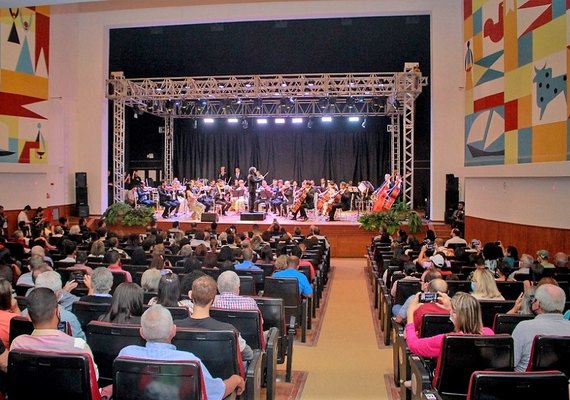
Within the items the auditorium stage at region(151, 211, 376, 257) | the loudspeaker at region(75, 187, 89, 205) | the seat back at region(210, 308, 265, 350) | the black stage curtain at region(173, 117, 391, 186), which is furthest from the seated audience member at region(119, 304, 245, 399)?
the black stage curtain at region(173, 117, 391, 186)

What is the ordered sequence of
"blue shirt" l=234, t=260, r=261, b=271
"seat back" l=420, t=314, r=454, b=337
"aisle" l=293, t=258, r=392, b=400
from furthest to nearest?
"blue shirt" l=234, t=260, r=261, b=271 < "aisle" l=293, t=258, r=392, b=400 < "seat back" l=420, t=314, r=454, b=337

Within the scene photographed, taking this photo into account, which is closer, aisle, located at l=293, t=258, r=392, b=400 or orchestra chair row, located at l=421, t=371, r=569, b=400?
orchestra chair row, located at l=421, t=371, r=569, b=400

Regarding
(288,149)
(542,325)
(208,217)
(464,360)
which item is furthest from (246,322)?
(288,149)

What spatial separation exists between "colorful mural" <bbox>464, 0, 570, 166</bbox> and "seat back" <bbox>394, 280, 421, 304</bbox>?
5731mm

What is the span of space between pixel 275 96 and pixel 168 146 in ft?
24.9

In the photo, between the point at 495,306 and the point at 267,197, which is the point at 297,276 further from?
the point at 267,197

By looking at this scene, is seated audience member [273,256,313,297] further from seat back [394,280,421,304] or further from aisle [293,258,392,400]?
seat back [394,280,421,304]

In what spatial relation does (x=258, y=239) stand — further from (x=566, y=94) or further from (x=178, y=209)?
(x=178, y=209)

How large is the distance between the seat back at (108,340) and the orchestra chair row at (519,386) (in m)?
2.00

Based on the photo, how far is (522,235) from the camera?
40.7 ft

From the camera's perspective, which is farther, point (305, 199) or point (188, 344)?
point (305, 199)

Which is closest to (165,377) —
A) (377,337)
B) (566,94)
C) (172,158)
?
(377,337)

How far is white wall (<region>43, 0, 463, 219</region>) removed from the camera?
1811 centimetres

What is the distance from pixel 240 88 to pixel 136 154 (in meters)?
8.07
